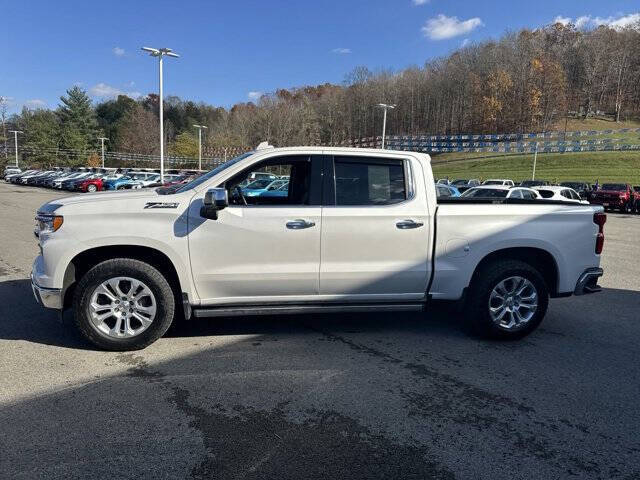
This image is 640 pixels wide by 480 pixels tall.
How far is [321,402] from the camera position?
3.64m

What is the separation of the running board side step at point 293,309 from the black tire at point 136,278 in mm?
318

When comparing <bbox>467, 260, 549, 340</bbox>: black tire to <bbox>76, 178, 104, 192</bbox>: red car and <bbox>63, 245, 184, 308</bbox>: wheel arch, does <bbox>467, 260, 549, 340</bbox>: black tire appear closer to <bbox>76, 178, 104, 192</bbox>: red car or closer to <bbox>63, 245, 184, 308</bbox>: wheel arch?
<bbox>63, 245, 184, 308</bbox>: wheel arch

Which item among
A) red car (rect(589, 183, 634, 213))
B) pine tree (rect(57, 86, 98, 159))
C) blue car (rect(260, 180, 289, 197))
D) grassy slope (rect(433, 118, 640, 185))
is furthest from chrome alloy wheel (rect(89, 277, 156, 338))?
pine tree (rect(57, 86, 98, 159))

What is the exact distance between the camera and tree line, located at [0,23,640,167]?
277 ft

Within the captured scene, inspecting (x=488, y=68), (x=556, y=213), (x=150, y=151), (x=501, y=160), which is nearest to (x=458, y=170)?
(x=501, y=160)

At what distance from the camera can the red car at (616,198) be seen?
1065 inches

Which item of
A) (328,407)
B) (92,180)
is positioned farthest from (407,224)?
(92,180)

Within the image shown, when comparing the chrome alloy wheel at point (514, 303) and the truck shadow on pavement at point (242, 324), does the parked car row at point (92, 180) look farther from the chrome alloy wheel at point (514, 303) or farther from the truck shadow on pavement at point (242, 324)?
the chrome alloy wheel at point (514, 303)

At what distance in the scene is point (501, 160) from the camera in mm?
64375

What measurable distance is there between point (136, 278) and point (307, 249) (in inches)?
63.4

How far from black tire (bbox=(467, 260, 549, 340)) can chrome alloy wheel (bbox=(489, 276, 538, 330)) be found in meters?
0.04

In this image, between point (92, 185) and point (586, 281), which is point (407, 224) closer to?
point (586, 281)

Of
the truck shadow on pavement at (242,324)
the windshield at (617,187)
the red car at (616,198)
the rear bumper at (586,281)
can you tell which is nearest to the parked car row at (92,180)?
the red car at (616,198)

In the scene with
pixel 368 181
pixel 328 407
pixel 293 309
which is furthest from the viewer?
pixel 368 181
